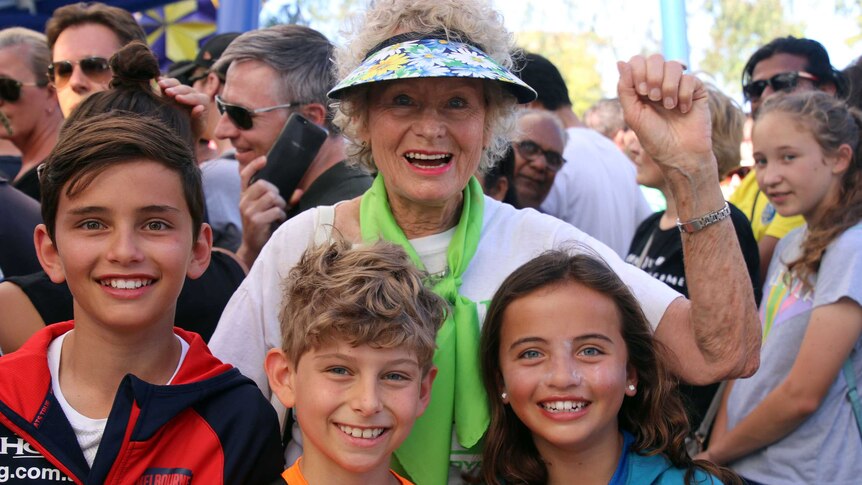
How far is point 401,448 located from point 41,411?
0.89 meters

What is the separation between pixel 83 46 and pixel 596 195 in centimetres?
270

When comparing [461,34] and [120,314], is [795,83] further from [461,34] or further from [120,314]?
[120,314]

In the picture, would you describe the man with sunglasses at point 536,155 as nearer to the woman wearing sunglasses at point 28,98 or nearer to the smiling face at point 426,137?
the smiling face at point 426,137

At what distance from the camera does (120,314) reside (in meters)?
2.29

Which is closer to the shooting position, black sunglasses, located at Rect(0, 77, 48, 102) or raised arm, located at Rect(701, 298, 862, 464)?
raised arm, located at Rect(701, 298, 862, 464)

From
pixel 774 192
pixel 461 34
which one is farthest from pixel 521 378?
pixel 774 192

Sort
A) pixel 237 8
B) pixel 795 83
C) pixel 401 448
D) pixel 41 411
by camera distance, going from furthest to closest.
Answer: pixel 237 8
pixel 795 83
pixel 401 448
pixel 41 411

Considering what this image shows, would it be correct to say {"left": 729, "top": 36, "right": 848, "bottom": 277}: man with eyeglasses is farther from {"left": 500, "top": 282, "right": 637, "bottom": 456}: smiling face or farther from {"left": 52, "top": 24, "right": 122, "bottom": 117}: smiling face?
{"left": 52, "top": 24, "right": 122, "bottom": 117}: smiling face

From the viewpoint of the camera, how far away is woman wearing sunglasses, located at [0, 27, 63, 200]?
14.0 ft

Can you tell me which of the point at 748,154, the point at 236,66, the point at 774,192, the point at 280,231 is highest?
the point at 748,154

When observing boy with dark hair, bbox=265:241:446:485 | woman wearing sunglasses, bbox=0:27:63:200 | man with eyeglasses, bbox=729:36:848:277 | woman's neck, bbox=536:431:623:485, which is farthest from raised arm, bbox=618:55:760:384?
woman wearing sunglasses, bbox=0:27:63:200

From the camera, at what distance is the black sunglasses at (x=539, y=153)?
466cm

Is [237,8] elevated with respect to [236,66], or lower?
elevated

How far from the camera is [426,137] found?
104 inches
